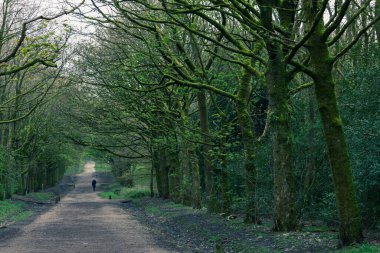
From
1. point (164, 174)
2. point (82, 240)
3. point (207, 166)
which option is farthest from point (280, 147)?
point (164, 174)

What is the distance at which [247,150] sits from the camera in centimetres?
1700

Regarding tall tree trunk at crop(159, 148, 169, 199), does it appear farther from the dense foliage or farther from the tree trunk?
the tree trunk

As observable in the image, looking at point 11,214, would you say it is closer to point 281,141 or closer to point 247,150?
point 247,150

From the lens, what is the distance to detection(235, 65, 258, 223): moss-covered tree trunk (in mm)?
16531

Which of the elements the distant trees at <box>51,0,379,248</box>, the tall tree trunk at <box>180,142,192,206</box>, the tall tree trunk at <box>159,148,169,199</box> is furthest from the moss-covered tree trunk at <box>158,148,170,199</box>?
the distant trees at <box>51,0,379,248</box>

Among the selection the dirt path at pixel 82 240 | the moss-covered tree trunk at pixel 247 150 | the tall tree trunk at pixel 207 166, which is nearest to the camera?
the dirt path at pixel 82 240

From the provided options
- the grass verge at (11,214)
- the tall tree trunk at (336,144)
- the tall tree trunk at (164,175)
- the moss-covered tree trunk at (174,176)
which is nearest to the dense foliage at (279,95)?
the tall tree trunk at (336,144)

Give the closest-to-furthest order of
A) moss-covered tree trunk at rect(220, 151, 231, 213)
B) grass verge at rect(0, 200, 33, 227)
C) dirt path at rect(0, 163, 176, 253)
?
dirt path at rect(0, 163, 176, 253)
moss-covered tree trunk at rect(220, 151, 231, 213)
grass verge at rect(0, 200, 33, 227)

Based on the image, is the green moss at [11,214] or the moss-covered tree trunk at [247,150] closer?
the moss-covered tree trunk at [247,150]

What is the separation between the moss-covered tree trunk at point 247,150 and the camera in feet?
54.2

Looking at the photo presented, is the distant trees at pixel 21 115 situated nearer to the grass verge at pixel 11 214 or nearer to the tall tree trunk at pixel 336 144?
the grass verge at pixel 11 214

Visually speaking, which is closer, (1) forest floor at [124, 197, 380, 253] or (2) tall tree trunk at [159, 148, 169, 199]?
(1) forest floor at [124, 197, 380, 253]

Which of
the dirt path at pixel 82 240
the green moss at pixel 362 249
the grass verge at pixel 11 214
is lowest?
the dirt path at pixel 82 240

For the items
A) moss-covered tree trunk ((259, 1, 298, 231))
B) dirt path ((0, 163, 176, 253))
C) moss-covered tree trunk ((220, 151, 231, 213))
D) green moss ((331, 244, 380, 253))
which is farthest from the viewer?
moss-covered tree trunk ((220, 151, 231, 213))
